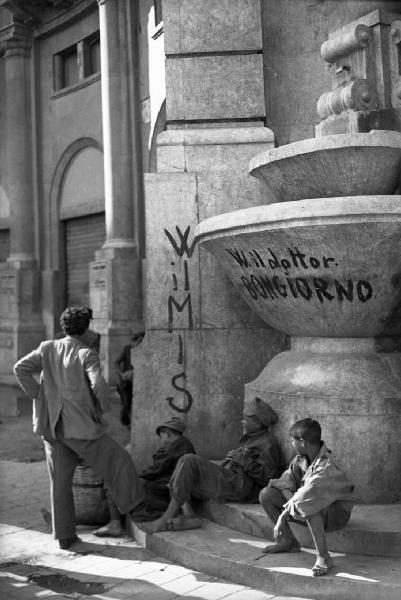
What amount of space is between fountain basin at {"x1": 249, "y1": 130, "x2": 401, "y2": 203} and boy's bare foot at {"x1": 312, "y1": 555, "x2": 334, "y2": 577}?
7.34 feet

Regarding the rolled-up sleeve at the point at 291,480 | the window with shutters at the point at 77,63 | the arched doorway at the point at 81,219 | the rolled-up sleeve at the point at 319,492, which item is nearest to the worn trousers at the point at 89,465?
the rolled-up sleeve at the point at 291,480

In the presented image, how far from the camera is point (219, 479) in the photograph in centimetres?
474

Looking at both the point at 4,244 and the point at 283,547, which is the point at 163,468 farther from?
the point at 4,244

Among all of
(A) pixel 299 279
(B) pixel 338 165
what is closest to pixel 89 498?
(A) pixel 299 279

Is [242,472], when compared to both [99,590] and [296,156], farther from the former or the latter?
[296,156]

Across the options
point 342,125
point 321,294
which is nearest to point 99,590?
point 321,294

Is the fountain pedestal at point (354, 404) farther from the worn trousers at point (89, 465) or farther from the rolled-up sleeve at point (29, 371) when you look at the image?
the rolled-up sleeve at point (29, 371)

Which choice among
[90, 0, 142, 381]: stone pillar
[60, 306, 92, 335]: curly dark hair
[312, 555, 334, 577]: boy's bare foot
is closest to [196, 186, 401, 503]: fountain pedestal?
[312, 555, 334, 577]: boy's bare foot

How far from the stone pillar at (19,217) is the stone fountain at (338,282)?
12.9m

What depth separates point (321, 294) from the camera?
467cm

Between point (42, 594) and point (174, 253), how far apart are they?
268 cm

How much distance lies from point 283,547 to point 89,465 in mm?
1466

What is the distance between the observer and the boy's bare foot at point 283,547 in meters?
4.16

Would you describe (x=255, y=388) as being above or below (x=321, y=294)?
below
